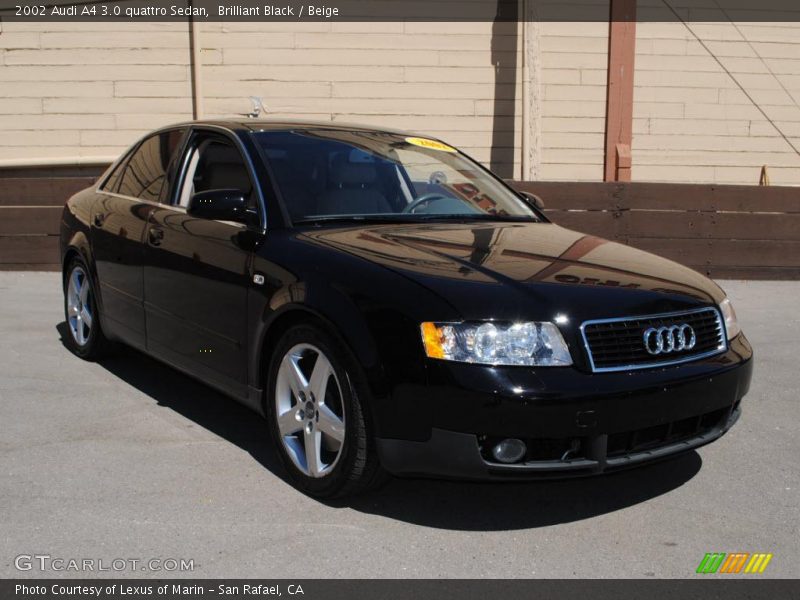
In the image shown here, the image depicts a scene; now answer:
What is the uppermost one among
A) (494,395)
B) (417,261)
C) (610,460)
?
(417,261)

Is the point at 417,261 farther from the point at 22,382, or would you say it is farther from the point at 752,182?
the point at 752,182

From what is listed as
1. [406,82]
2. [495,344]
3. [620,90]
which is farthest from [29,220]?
[495,344]

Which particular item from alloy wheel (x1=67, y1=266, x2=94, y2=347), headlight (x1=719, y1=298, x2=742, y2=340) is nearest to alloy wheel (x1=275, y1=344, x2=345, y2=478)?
headlight (x1=719, y1=298, x2=742, y2=340)

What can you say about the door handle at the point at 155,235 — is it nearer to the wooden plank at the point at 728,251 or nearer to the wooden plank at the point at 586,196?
the wooden plank at the point at 586,196

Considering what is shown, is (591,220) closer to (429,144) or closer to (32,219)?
(429,144)

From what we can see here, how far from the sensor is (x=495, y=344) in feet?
10.6

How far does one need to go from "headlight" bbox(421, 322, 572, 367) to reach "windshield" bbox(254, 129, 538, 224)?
116 centimetres

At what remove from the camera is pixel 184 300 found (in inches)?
179

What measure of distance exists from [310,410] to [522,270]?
1.02m

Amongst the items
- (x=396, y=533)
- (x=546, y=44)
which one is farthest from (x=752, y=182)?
(x=396, y=533)

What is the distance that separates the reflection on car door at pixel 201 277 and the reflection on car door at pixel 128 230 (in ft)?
0.53

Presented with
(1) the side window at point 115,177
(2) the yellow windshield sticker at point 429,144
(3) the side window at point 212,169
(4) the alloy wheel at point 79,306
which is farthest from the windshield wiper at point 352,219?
(4) the alloy wheel at point 79,306

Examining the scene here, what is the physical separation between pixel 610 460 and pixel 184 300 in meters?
2.26

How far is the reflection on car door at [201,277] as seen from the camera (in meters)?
4.16
